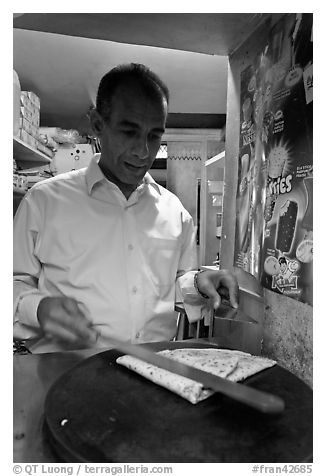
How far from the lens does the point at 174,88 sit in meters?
1.14

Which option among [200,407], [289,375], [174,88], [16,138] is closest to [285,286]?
[289,375]

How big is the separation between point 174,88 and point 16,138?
77 cm

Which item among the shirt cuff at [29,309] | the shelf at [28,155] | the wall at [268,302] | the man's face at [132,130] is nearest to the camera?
the wall at [268,302]

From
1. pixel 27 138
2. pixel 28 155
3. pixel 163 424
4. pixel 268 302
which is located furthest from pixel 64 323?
pixel 28 155

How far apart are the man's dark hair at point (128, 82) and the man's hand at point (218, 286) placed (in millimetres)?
474

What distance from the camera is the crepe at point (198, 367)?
506 mm

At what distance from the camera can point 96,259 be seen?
89 centimetres

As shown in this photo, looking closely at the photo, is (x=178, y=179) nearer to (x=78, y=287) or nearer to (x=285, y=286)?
(x=78, y=287)

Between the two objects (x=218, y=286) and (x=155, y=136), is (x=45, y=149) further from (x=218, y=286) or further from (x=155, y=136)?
(x=218, y=286)

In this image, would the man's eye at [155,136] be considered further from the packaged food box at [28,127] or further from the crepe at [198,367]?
the packaged food box at [28,127]

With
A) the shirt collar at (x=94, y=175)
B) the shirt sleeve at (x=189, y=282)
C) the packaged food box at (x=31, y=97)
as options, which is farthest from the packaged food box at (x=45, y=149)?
the shirt sleeve at (x=189, y=282)
